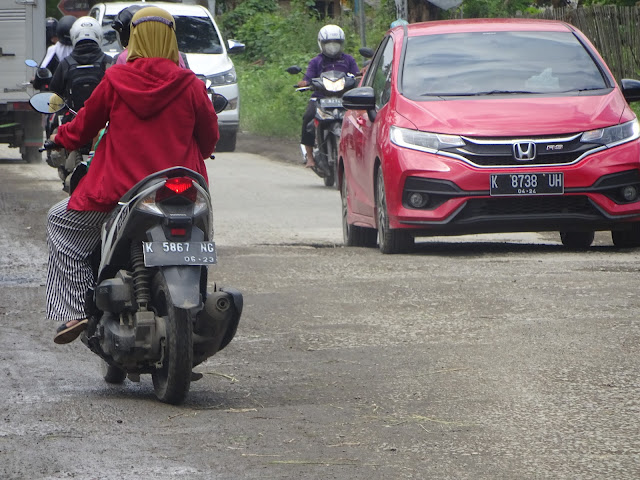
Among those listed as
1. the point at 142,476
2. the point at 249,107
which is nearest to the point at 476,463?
the point at 142,476

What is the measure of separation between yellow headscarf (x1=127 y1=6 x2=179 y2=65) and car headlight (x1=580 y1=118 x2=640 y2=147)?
499 cm

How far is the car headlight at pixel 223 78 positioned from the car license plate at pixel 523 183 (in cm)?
1371

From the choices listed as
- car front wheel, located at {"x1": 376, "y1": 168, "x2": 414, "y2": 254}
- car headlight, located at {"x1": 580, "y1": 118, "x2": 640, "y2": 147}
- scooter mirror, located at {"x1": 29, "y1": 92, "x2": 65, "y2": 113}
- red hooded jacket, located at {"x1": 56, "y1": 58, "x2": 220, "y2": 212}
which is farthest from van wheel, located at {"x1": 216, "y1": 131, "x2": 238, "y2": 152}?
red hooded jacket, located at {"x1": 56, "y1": 58, "x2": 220, "y2": 212}

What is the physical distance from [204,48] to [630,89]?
13.8 meters

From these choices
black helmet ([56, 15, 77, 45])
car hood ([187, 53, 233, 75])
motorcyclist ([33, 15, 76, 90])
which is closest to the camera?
motorcyclist ([33, 15, 76, 90])

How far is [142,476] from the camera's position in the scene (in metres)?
4.73

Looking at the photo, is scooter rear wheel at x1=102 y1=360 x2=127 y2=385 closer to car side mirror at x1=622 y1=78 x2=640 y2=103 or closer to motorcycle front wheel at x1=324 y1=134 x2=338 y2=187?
car side mirror at x1=622 y1=78 x2=640 y2=103

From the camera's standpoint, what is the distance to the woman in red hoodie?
19.9 ft

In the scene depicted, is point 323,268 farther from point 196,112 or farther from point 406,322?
point 196,112

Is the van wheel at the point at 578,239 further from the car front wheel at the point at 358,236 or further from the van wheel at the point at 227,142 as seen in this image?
the van wheel at the point at 227,142

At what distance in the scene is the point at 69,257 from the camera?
6422mm

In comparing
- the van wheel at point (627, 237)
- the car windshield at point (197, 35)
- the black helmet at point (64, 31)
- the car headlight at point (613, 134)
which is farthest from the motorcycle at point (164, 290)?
the car windshield at point (197, 35)

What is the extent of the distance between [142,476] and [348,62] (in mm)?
14211

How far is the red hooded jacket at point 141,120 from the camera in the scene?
6066mm
